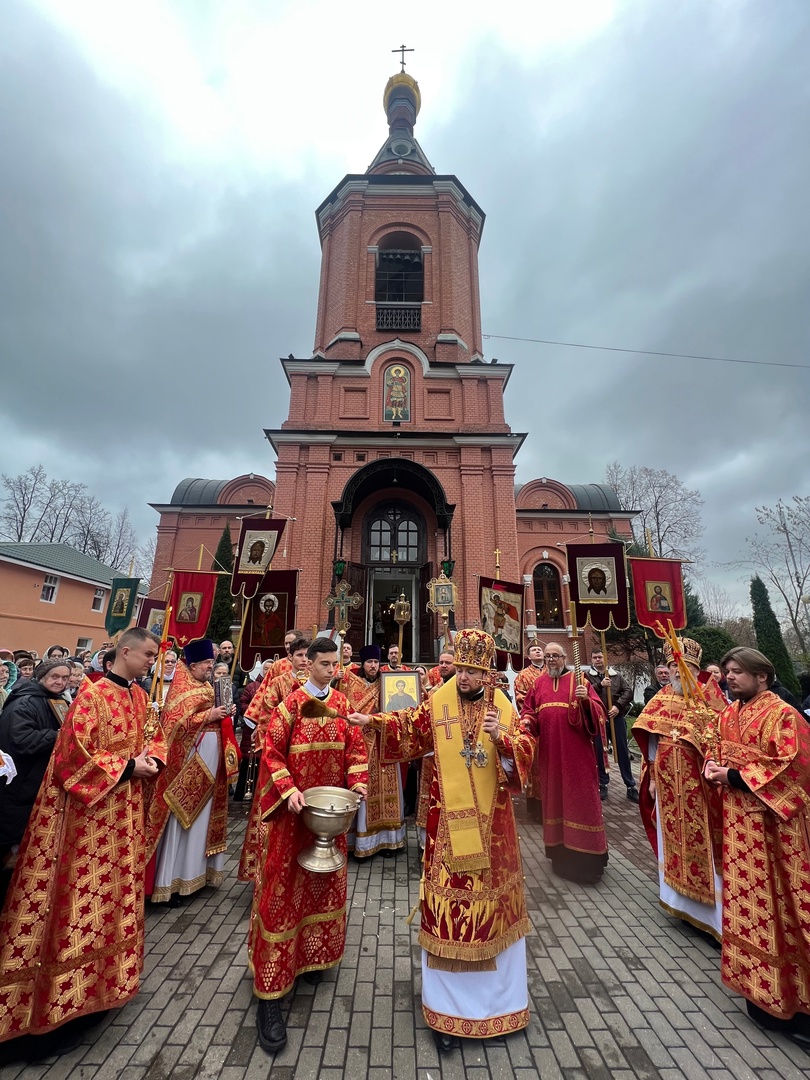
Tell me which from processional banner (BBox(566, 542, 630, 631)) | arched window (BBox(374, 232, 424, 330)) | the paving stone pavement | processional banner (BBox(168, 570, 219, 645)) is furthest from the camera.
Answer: arched window (BBox(374, 232, 424, 330))

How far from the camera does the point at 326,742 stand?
3000 mm

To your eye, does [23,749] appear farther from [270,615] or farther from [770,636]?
[770,636]

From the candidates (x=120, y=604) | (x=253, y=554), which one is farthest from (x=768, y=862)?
(x=120, y=604)

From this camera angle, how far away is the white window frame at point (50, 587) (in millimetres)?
20234

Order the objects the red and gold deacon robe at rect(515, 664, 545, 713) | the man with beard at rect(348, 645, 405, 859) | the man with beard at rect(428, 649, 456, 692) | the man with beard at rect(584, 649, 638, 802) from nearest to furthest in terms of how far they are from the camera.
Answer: the man with beard at rect(428, 649, 456, 692) → the man with beard at rect(348, 645, 405, 859) → the red and gold deacon robe at rect(515, 664, 545, 713) → the man with beard at rect(584, 649, 638, 802)

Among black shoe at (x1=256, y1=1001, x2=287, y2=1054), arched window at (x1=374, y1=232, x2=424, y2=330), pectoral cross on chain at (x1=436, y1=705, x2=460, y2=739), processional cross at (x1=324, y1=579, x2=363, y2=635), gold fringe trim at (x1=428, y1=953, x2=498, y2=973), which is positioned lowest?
black shoe at (x1=256, y1=1001, x2=287, y2=1054)

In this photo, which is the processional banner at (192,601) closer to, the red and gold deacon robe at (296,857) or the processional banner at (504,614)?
the processional banner at (504,614)

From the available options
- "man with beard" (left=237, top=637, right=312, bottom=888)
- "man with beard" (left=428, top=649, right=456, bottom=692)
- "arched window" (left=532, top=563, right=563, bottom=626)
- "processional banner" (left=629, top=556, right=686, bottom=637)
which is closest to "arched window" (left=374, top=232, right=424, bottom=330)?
"arched window" (left=532, top=563, right=563, bottom=626)

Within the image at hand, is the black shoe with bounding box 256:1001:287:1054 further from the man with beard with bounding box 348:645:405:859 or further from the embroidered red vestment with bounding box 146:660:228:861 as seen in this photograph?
the man with beard with bounding box 348:645:405:859

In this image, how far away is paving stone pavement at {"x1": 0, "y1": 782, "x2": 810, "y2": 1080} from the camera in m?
2.42

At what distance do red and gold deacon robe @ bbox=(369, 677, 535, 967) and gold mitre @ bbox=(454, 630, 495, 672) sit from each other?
23 centimetres

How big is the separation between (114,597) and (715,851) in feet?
32.5

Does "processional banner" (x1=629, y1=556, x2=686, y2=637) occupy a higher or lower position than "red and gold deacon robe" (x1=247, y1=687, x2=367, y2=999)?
higher

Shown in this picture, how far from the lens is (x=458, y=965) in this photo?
261 centimetres
